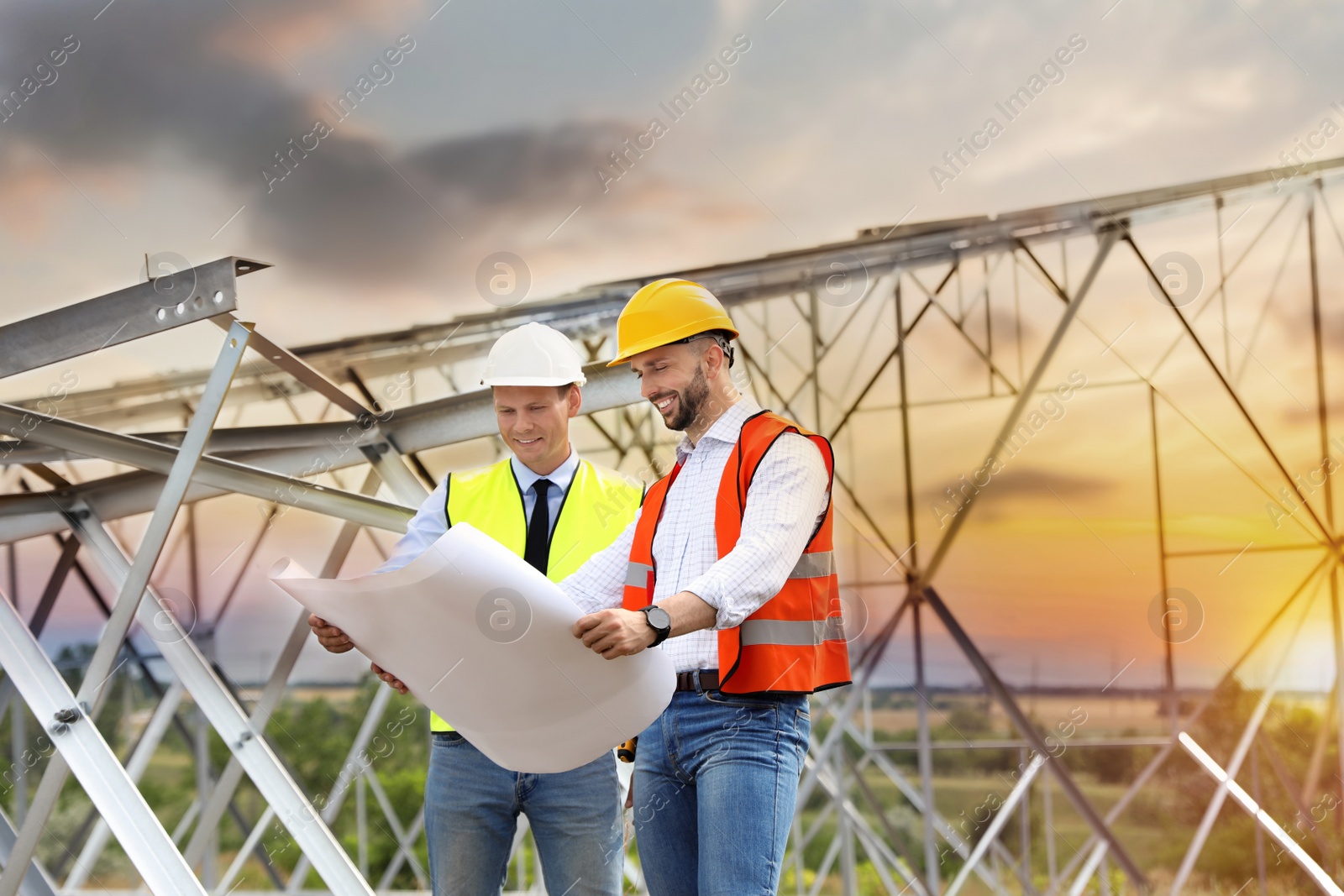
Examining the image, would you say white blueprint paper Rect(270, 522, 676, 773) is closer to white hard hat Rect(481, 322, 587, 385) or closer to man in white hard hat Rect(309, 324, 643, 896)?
man in white hard hat Rect(309, 324, 643, 896)

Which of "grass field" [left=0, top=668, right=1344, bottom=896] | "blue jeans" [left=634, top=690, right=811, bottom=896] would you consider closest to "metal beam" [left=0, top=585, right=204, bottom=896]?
"grass field" [left=0, top=668, right=1344, bottom=896]

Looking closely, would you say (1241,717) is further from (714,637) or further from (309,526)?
(309,526)

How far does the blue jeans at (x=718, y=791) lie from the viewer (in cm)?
248

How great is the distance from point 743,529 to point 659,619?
13.8 inches

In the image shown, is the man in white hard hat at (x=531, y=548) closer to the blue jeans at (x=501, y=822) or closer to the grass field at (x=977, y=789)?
the blue jeans at (x=501, y=822)

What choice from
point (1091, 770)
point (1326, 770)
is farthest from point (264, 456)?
point (1091, 770)

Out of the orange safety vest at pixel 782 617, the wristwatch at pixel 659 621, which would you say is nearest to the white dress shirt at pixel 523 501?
the orange safety vest at pixel 782 617

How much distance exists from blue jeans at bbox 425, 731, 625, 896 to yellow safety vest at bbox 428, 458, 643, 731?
0.29 meters

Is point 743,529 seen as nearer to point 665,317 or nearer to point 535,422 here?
point 665,317

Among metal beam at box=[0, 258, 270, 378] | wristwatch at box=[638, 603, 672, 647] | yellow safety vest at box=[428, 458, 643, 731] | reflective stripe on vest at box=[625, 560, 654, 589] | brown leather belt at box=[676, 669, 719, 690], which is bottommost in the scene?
wristwatch at box=[638, 603, 672, 647]

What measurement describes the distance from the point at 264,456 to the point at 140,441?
61.3 inches

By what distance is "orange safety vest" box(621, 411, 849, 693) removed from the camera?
2.54m

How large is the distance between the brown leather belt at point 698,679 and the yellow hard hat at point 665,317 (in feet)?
2.65

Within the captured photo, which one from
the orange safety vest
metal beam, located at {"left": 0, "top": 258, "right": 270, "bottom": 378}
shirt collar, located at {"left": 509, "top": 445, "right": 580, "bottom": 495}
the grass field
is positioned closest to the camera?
the orange safety vest
